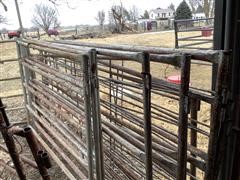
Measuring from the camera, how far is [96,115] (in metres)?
1.87

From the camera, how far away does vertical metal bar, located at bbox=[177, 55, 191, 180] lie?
1144mm

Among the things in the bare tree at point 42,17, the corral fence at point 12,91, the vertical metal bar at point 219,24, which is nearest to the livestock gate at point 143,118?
the vertical metal bar at point 219,24

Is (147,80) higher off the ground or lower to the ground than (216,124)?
higher

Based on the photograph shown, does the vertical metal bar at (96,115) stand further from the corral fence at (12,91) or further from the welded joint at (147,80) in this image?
the corral fence at (12,91)

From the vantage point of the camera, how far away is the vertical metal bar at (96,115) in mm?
1794

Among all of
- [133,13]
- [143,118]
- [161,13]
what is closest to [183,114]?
[143,118]

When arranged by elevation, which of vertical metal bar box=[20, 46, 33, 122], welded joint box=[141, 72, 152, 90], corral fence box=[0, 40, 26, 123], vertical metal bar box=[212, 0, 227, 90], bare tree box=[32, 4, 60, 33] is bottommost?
corral fence box=[0, 40, 26, 123]

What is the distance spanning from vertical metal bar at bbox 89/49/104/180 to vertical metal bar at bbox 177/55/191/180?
717mm

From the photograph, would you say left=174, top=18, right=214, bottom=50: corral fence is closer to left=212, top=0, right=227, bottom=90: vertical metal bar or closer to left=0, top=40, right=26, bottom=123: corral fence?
left=212, top=0, right=227, bottom=90: vertical metal bar

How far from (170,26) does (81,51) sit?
131 ft

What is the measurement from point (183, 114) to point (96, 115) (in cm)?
79

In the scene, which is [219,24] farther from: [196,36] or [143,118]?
[196,36]

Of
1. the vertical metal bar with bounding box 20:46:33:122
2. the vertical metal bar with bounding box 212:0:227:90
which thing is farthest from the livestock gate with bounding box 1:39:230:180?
the vertical metal bar with bounding box 20:46:33:122

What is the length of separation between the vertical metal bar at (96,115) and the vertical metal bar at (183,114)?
0.72m
